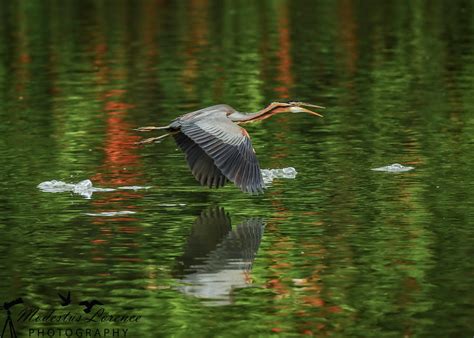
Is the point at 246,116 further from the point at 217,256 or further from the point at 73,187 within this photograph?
the point at 217,256

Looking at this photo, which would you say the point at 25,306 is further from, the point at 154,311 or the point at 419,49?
the point at 419,49

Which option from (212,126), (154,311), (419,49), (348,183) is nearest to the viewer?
(154,311)

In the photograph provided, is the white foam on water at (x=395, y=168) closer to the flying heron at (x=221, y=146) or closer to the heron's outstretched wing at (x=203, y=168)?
the flying heron at (x=221, y=146)

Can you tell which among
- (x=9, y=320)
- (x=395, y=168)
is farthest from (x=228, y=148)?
(x=9, y=320)

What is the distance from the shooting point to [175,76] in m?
27.0

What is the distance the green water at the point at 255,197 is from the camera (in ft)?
37.2

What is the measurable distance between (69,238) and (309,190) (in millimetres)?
3197

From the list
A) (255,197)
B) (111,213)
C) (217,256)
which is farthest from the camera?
(255,197)

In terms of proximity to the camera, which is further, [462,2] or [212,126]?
[462,2]

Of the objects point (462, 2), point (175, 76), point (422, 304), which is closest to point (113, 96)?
point (175, 76)

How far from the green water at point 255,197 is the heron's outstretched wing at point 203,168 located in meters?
0.24

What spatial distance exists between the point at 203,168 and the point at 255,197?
27.5 inches

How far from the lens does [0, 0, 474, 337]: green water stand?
11328 millimetres

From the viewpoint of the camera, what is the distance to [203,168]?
1546cm
